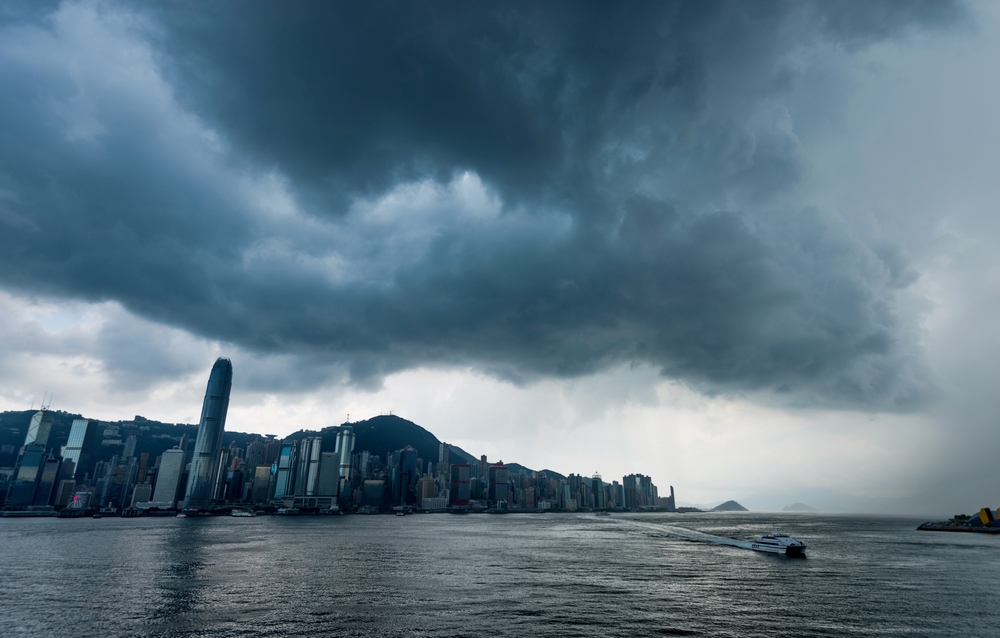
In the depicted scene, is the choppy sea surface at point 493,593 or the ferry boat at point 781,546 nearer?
the choppy sea surface at point 493,593

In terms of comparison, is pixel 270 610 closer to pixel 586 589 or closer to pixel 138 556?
pixel 586 589

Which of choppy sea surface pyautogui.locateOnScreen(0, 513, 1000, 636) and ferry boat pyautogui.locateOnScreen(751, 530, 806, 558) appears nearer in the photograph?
choppy sea surface pyautogui.locateOnScreen(0, 513, 1000, 636)

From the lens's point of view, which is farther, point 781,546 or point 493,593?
point 781,546

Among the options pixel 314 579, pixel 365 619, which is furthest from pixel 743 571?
pixel 314 579

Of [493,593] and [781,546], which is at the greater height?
[781,546]
